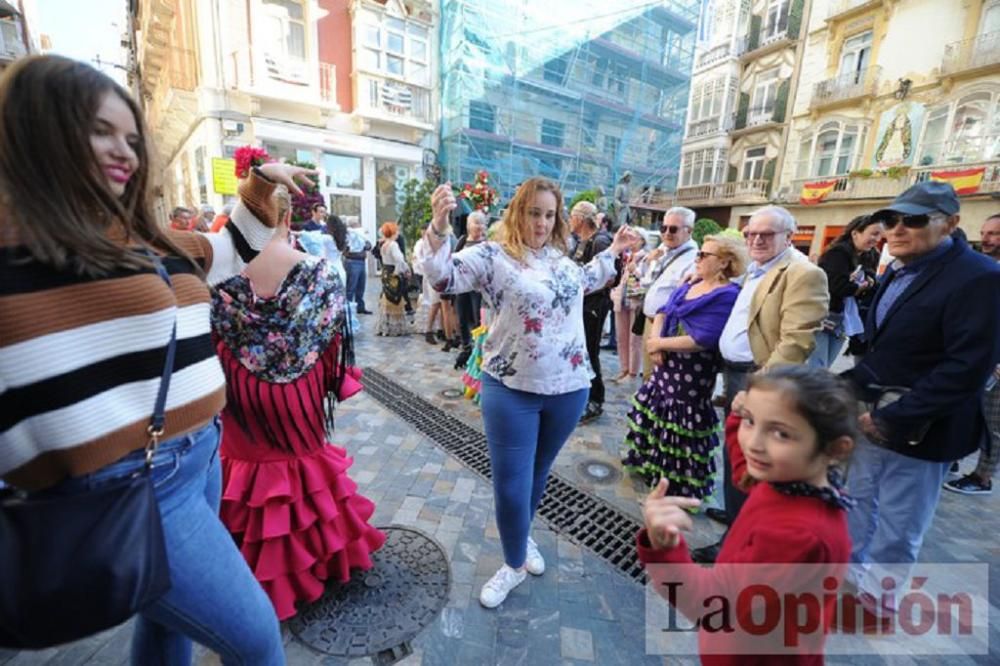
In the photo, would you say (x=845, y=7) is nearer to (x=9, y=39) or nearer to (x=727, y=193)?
(x=727, y=193)

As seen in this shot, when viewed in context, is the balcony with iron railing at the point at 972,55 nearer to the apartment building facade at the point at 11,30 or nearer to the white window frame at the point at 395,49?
the white window frame at the point at 395,49

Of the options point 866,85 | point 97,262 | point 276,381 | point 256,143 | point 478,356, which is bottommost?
point 478,356

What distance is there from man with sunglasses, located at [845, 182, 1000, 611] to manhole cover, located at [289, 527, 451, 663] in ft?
7.15

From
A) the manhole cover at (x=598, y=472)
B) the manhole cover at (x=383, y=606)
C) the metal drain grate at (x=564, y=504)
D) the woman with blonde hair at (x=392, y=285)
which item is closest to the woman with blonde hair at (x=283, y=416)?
the manhole cover at (x=383, y=606)

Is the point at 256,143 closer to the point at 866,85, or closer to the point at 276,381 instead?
the point at 276,381

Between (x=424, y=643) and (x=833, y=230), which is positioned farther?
(x=833, y=230)

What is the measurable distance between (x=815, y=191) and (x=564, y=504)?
1899 cm

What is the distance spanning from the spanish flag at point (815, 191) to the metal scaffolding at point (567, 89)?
7697 mm

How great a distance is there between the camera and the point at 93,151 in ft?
3.14

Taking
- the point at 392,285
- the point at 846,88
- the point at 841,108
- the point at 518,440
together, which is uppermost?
the point at 846,88

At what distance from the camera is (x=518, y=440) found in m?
1.98

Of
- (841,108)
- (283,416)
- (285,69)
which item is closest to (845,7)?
(841,108)

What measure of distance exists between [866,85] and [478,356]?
62.6 ft

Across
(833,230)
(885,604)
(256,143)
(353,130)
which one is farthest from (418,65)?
(885,604)
